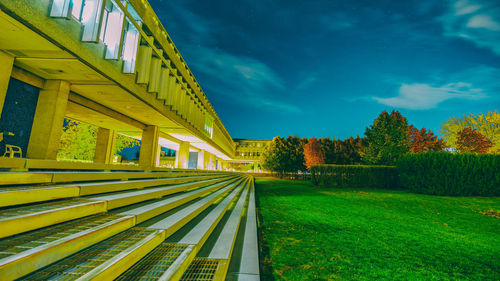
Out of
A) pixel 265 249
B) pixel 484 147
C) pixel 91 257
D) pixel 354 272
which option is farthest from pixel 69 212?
pixel 484 147

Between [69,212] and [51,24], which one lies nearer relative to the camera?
[69,212]

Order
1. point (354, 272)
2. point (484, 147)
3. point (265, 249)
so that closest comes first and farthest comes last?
point (354, 272) < point (265, 249) < point (484, 147)

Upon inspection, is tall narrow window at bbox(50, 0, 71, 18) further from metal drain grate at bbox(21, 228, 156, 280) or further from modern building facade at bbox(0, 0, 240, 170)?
metal drain grate at bbox(21, 228, 156, 280)

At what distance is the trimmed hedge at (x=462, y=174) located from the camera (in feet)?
42.4

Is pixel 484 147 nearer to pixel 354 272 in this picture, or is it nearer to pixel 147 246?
pixel 354 272

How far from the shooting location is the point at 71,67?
18.3 feet

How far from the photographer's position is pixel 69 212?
5.87 feet

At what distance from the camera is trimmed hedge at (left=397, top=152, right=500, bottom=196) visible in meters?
12.9

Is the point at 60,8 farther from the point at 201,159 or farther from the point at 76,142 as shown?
the point at 201,159

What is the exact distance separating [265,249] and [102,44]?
7316 mm

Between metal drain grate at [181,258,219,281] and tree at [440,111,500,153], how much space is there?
118ft

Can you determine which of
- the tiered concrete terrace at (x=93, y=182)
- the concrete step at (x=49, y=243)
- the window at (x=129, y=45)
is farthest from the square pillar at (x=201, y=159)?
the concrete step at (x=49, y=243)

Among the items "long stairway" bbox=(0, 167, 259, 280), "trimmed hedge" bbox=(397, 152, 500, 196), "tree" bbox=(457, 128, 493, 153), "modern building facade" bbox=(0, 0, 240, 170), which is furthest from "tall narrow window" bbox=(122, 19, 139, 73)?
"tree" bbox=(457, 128, 493, 153)

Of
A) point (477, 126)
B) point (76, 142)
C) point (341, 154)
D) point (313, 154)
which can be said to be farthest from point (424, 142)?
point (76, 142)
